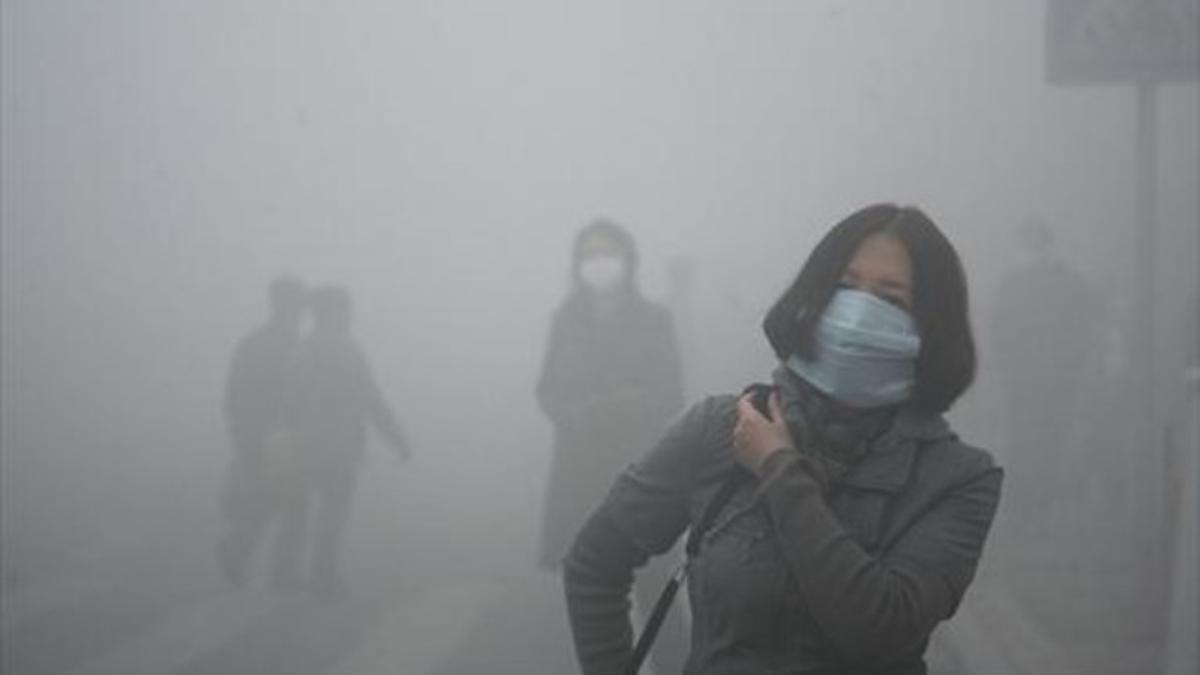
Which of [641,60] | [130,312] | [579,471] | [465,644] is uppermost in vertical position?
[641,60]

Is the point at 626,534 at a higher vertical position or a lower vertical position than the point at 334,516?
higher

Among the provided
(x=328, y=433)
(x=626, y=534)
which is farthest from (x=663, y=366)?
(x=626, y=534)

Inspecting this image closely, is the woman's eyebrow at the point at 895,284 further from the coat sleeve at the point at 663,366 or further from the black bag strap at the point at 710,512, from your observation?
the coat sleeve at the point at 663,366

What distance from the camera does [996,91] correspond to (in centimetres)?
577

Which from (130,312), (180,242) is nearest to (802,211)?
(180,242)

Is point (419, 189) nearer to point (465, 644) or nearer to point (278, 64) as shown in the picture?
point (278, 64)

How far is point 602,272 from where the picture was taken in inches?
211

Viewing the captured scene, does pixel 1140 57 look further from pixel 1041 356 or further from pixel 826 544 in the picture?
pixel 826 544

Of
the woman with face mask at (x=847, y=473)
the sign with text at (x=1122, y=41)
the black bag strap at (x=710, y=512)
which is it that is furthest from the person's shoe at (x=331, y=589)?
the woman with face mask at (x=847, y=473)

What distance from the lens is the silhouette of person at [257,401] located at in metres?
5.95

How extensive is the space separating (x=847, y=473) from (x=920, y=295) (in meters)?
0.28

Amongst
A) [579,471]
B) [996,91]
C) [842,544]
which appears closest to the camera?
[842,544]

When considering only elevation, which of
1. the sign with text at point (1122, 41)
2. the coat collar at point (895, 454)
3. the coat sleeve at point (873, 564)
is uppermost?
the sign with text at point (1122, 41)

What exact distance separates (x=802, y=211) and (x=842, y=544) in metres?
3.85
